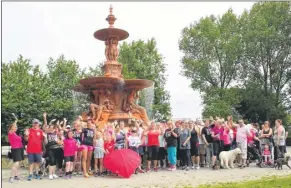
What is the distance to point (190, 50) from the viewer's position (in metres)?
44.2

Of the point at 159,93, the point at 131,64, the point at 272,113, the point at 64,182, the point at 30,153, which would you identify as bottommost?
the point at 64,182

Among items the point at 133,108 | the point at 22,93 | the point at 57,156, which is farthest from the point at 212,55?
the point at 57,156

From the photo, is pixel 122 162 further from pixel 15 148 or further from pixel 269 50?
pixel 269 50

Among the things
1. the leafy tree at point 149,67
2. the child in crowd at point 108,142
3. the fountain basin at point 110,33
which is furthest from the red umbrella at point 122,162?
the leafy tree at point 149,67

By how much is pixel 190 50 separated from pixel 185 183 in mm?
34639

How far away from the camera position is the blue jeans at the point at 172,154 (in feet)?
46.8

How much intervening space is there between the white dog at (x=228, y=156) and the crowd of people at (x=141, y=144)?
0.31 meters

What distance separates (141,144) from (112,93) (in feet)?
24.6

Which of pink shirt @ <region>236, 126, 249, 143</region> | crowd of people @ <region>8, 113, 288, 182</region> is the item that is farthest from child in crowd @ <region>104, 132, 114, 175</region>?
pink shirt @ <region>236, 126, 249, 143</region>

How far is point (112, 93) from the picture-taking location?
21.4 metres

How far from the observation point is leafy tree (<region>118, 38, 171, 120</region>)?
46219mm

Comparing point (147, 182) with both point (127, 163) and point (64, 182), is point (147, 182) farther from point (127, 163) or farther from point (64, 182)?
point (64, 182)

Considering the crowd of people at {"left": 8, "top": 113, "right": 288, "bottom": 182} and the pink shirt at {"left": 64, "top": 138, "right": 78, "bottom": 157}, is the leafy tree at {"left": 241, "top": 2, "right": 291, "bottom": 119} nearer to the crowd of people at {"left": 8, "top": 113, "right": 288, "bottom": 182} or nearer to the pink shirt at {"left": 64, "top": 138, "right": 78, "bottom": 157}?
the crowd of people at {"left": 8, "top": 113, "right": 288, "bottom": 182}

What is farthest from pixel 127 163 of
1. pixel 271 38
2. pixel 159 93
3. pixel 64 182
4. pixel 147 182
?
pixel 159 93
